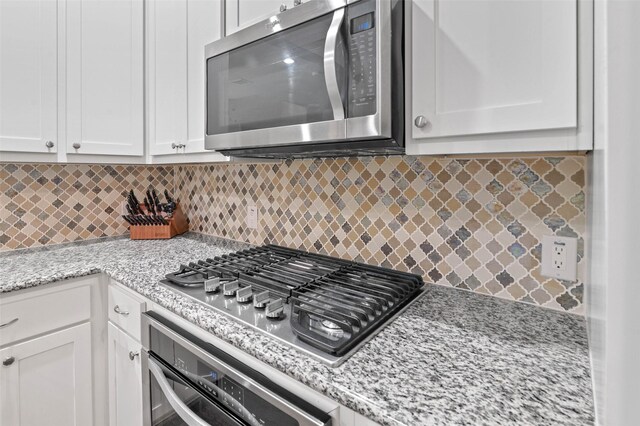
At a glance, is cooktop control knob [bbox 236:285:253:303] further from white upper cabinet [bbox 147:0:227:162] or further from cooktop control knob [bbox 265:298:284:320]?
white upper cabinet [bbox 147:0:227:162]

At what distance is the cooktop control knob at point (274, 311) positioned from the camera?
0.90 meters

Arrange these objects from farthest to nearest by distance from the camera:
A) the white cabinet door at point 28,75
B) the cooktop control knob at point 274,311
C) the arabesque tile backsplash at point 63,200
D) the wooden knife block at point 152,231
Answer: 1. the wooden knife block at point 152,231
2. the arabesque tile backsplash at point 63,200
3. the white cabinet door at point 28,75
4. the cooktop control knob at point 274,311

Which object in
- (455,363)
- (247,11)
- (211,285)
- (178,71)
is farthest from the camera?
(178,71)

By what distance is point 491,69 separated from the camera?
0.77 metres

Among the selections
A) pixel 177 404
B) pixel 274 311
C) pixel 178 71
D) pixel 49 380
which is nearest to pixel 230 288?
pixel 274 311

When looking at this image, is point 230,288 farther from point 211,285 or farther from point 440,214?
point 440,214

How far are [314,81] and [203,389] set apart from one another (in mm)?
934

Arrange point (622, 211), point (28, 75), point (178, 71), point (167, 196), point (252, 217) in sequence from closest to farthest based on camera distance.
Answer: point (622, 211) → point (28, 75) → point (178, 71) → point (252, 217) → point (167, 196)

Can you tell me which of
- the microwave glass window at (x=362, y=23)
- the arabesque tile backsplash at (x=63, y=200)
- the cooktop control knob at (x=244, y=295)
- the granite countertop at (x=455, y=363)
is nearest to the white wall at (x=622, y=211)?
the granite countertop at (x=455, y=363)

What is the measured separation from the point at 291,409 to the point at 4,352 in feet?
3.95

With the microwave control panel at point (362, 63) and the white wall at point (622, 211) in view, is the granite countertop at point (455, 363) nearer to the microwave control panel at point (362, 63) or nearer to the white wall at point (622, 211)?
the white wall at point (622, 211)

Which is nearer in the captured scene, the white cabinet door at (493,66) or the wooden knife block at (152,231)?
the white cabinet door at (493,66)

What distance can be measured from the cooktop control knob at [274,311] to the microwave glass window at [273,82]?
54 centimetres

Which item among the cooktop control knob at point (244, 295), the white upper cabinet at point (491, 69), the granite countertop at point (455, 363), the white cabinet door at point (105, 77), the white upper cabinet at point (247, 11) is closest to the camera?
the granite countertop at point (455, 363)
